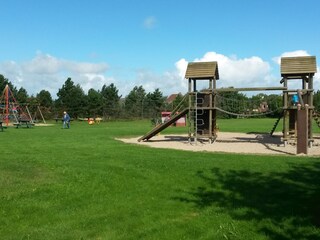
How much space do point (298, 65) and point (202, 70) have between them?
4.39 metres

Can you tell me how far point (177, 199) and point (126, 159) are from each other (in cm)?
477

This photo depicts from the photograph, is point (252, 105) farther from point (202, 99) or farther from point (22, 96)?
point (22, 96)

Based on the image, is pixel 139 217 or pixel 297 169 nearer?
pixel 139 217

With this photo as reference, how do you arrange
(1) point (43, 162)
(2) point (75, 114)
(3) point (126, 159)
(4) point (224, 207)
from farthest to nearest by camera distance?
(2) point (75, 114), (3) point (126, 159), (1) point (43, 162), (4) point (224, 207)

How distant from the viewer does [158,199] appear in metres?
7.36

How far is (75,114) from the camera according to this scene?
62.8 m

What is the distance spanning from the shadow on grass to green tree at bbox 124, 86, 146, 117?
163 ft

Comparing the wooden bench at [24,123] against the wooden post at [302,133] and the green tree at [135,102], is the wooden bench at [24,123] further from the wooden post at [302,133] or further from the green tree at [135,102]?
the wooden post at [302,133]

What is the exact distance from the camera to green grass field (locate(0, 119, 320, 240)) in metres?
5.68

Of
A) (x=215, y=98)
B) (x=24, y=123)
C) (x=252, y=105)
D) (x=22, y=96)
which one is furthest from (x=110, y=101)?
(x=215, y=98)

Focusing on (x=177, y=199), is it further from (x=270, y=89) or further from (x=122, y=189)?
(x=270, y=89)

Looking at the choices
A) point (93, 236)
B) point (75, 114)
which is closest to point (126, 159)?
point (93, 236)

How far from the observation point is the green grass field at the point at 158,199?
5676mm

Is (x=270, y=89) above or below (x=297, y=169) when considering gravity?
above
